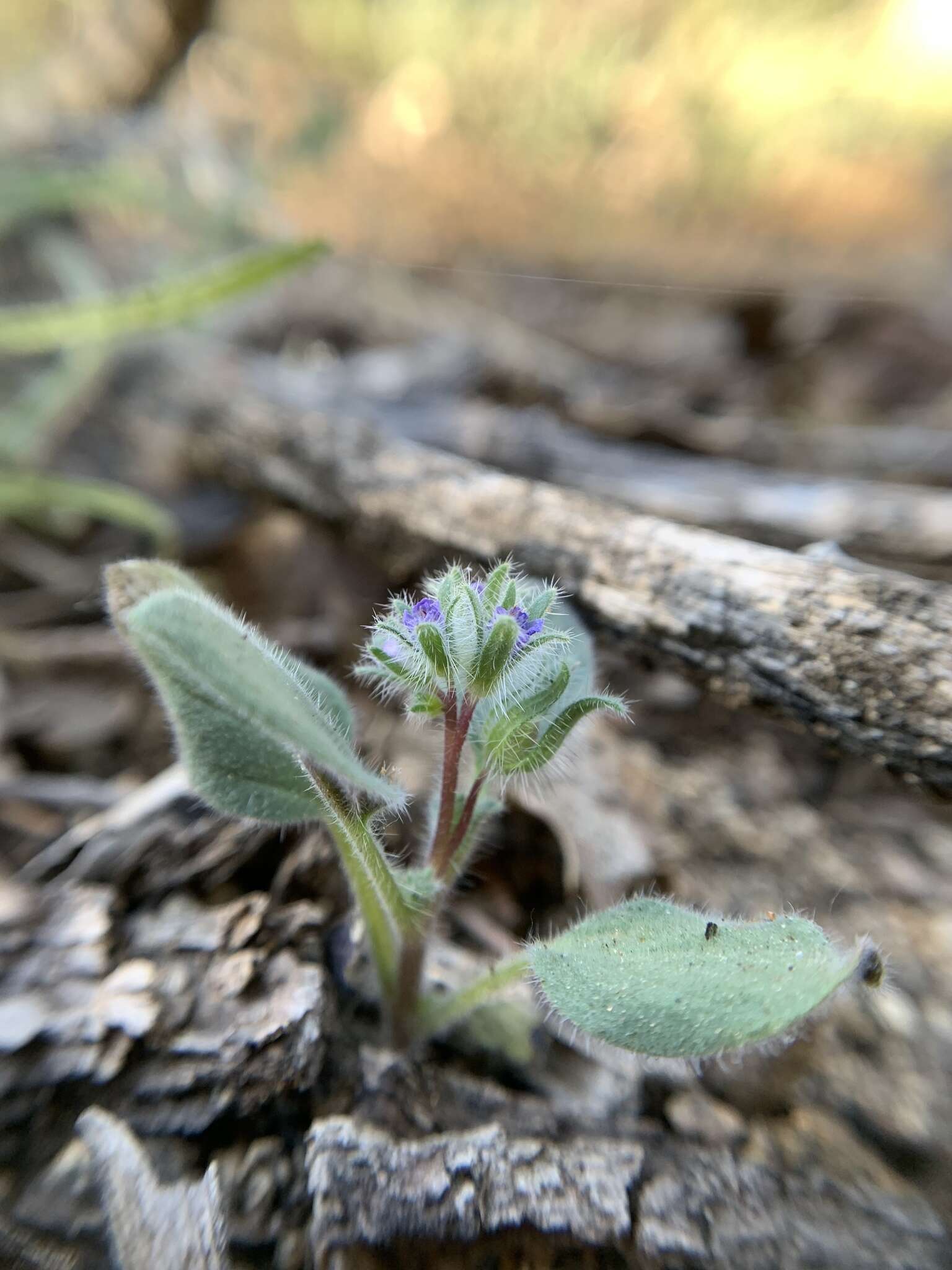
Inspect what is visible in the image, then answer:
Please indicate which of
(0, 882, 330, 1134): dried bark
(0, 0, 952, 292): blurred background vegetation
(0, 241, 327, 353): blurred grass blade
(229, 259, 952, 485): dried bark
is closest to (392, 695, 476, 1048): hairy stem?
(0, 882, 330, 1134): dried bark

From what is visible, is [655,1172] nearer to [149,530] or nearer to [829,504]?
[829,504]

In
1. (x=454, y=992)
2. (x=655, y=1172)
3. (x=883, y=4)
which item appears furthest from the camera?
(x=883, y=4)

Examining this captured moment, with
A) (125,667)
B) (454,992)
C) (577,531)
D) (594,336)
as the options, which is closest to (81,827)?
(125,667)

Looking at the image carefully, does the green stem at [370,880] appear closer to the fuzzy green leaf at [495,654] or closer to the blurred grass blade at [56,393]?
the fuzzy green leaf at [495,654]

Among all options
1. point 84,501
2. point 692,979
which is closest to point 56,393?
point 84,501

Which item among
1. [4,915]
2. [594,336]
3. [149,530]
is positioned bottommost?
[4,915]

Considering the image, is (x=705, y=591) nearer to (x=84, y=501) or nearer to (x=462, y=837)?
(x=462, y=837)

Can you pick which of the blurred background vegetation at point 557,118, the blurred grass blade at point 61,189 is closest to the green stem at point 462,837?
the blurred grass blade at point 61,189
